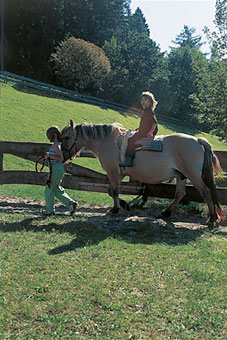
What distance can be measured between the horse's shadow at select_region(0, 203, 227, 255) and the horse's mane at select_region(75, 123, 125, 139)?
178cm

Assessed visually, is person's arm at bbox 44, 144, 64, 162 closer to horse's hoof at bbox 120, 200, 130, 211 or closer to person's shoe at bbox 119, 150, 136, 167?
person's shoe at bbox 119, 150, 136, 167

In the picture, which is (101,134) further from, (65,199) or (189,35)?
(189,35)

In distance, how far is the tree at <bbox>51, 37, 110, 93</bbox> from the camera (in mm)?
34531

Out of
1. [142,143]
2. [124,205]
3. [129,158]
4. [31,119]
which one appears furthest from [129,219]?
[31,119]

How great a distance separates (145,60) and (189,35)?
1705 inches

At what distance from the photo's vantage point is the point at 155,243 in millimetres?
5246

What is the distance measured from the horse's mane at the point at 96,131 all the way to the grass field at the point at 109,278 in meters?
1.79

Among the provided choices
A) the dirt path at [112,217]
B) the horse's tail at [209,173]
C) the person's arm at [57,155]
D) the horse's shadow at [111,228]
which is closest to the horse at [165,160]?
the horse's tail at [209,173]

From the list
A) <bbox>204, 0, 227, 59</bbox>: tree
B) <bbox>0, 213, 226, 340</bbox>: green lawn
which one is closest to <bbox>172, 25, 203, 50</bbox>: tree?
<bbox>204, 0, 227, 59</bbox>: tree

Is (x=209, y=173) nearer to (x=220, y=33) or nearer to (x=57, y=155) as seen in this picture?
(x=57, y=155)

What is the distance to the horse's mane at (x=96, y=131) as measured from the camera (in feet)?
23.0

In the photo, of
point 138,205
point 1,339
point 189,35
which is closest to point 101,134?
point 138,205

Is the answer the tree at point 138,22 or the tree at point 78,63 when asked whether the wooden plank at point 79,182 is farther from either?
the tree at point 138,22

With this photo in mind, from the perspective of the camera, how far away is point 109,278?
151 inches
